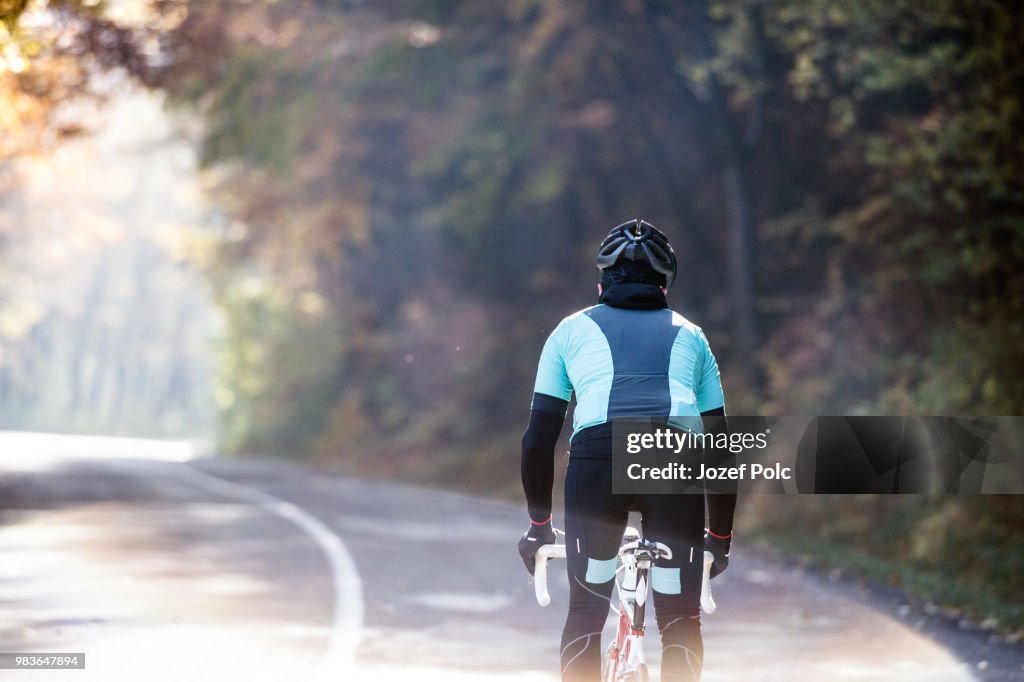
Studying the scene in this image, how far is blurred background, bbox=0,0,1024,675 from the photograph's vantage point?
17156 millimetres

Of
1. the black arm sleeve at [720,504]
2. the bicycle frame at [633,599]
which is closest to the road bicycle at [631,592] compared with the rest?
the bicycle frame at [633,599]

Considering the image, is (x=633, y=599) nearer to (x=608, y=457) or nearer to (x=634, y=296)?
(x=608, y=457)

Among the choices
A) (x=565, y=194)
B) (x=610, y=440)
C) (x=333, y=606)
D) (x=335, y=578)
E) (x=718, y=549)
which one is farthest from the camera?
(x=565, y=194)

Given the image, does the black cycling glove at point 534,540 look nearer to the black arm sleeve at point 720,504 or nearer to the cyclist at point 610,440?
the cyclist at point 610,440

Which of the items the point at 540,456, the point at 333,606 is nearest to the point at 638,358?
the point at 540,456

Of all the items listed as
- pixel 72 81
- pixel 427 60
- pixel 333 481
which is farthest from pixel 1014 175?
pixel 333 481

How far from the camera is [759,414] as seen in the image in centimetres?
2211

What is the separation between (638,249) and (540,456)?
0.80 meters

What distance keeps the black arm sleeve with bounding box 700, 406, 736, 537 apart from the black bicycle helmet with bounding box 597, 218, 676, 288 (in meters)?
0.54

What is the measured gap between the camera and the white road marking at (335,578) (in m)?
9.82

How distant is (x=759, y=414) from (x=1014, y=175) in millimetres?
6439

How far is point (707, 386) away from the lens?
575 cm

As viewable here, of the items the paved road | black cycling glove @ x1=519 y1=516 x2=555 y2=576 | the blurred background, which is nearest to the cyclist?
black cycling glove @ x1=519 y1=516 x2=555 y2=576

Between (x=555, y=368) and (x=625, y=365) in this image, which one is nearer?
(x=625, y=365)
